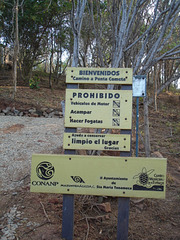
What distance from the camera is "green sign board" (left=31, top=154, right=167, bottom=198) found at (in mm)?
2504

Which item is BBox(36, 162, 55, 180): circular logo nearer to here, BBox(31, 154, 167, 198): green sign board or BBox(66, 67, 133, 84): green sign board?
BBox(31, 154, 167, 198): green sign board

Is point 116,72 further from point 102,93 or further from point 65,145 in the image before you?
point 65,145

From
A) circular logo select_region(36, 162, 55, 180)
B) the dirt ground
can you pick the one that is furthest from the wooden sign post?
the dirt ground

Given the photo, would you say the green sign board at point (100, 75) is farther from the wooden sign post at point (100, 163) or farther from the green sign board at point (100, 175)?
the green sign board at point (100, 175)

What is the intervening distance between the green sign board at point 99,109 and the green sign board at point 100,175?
14.5 inches

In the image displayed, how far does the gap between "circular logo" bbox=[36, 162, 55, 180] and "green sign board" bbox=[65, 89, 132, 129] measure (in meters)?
0.49

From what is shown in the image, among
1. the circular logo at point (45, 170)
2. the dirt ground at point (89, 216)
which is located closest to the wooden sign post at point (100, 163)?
the circular logo at point (45, 170)

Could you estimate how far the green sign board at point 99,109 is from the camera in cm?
257

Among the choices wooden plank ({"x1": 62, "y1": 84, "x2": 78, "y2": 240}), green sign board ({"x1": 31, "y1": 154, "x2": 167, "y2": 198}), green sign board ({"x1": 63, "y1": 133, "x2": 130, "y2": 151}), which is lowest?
wooden plank ({"x1": 62, "y1": 84, "x2": 78, "y2": 240})

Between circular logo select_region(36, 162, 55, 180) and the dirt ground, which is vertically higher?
circular logo select_region(36, 162, 55, 180)

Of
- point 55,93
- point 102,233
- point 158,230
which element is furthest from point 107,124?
point 55,93

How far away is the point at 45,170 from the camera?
2557 mm

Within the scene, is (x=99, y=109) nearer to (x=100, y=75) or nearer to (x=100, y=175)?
(x=100, y=75)

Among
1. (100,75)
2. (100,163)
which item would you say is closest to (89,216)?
(100,163)
